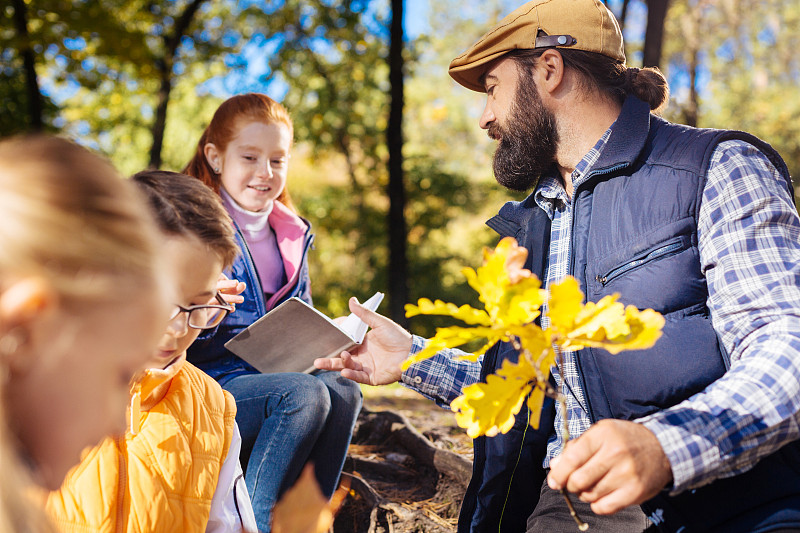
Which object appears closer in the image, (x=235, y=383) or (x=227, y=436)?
(x=227, y=436)

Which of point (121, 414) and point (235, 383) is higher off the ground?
point (121, 414)

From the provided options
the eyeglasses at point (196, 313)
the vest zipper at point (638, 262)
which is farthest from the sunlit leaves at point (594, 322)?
the eyeglasses at point (196, 313)

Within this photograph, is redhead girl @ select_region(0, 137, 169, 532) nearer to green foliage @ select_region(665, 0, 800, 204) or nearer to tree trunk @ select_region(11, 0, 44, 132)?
tree trunk @ select_region(11, 0, 44, 132)

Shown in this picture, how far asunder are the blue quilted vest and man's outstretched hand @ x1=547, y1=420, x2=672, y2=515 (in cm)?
50

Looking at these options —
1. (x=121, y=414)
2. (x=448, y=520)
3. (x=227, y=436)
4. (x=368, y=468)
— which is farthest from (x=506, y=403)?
(x=368, y=468)

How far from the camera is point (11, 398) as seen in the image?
0.76 meters

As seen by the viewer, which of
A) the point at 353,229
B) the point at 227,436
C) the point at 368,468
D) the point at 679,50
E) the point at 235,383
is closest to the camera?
the point at 227,436

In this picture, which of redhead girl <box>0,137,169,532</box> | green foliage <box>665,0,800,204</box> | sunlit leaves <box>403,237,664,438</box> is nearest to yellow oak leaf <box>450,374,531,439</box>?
sunlit leaves <box>403,237,664,438</box>

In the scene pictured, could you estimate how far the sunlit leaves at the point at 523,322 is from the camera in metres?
0.94

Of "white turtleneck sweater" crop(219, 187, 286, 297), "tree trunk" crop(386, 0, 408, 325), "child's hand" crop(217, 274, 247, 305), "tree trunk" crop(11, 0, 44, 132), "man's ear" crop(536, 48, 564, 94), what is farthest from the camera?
"tree trunk" crop(11, 0, 44, 132)

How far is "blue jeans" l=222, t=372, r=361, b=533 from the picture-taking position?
2.51 m

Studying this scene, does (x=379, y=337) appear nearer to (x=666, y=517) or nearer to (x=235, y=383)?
(x=235, y=383)

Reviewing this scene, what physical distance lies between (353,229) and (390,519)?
8.43m

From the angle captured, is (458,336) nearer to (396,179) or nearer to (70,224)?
(70,224)
